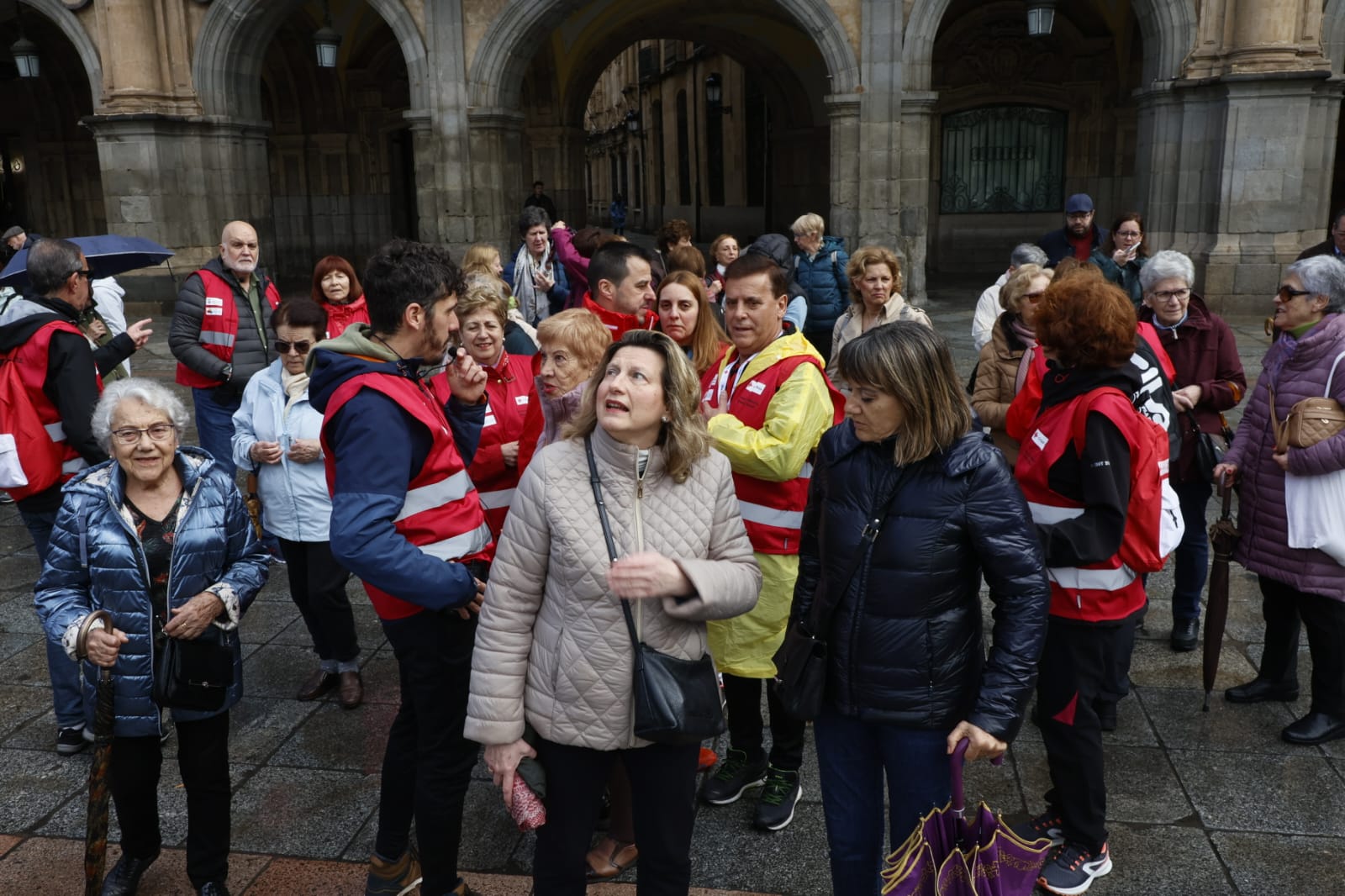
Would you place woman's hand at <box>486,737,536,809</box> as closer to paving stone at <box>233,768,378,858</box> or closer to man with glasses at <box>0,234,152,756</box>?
paving stone at <box>233,768,378,858</box>

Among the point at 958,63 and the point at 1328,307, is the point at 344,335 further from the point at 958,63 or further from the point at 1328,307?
the point at 958,63

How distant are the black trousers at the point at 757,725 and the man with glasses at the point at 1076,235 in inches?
212

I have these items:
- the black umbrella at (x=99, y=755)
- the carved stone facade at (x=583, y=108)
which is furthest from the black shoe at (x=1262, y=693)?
the carved stone facade at (x=583, y=108)

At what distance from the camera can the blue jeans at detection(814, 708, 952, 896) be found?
8.80ft

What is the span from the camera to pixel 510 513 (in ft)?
8.50

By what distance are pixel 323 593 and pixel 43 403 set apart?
51.8 inches

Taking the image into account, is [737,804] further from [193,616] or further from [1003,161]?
[1003,161]

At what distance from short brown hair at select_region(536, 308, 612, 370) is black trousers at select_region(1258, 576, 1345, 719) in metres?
2.70

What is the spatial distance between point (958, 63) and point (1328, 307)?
18.3 metres

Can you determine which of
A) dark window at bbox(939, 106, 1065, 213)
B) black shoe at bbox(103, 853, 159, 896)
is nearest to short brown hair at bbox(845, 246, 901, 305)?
black shoe at bbox(103, 853, 159, 896)

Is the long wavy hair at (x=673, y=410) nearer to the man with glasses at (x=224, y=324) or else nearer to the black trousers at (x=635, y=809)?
the black trousers at (x=635, y=809)

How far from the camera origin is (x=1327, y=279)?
4.03 metres

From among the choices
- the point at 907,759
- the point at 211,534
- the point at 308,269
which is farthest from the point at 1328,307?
the point at 308,269

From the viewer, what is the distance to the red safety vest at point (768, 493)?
348 cm
